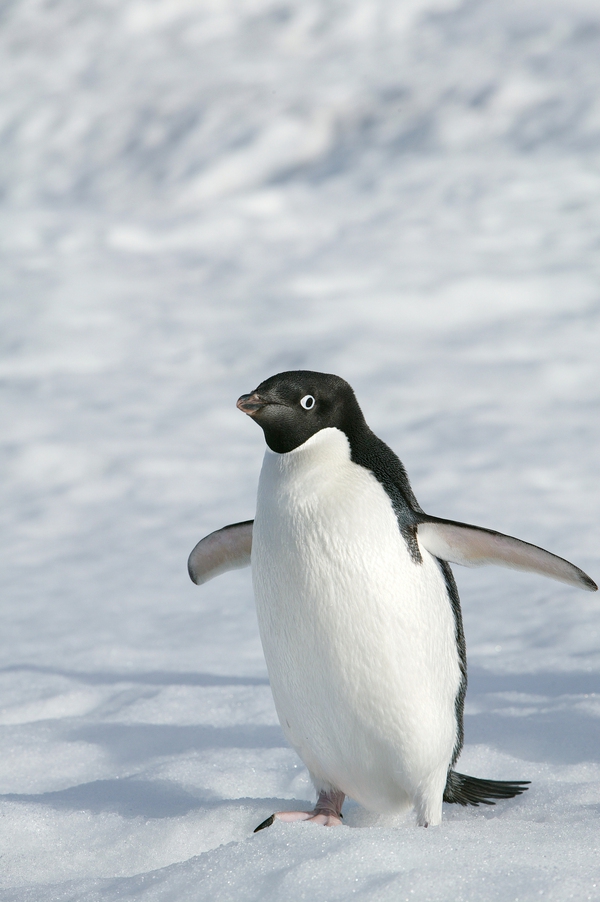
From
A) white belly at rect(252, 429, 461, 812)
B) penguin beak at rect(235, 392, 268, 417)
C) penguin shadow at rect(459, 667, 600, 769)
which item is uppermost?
penguin beak at rect(235, 392, 268, 417)

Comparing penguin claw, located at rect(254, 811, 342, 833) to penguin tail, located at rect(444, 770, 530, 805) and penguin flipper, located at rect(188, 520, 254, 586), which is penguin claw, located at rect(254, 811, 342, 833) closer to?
penguin tail, located at rect(444, 770, 530, 805)

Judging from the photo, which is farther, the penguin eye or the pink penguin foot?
the penguin eye

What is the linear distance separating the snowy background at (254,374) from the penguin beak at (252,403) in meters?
0.75

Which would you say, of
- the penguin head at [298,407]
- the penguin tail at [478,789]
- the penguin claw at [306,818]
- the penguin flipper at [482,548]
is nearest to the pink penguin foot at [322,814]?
the penguin claw at [306,818]

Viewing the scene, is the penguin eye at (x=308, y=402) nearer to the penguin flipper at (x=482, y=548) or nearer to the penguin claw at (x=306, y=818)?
the penguin flipper at (x=482, y=548)

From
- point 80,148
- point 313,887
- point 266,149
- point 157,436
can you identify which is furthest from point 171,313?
point 313,887

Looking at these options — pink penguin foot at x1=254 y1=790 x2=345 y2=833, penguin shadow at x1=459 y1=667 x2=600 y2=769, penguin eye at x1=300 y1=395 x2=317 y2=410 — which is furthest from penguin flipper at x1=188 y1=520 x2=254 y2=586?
penguin shadow at x1=459 y1=667 x2=600 y2=769

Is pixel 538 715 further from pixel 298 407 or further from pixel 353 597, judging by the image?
pixel 298 407

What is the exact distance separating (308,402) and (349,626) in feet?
1.46

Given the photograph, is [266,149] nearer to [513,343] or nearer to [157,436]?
[513,343]

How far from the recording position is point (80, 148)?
1134 cm

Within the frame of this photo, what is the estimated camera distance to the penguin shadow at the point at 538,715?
2291mm

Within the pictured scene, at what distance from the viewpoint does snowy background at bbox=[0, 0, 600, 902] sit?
181 cm

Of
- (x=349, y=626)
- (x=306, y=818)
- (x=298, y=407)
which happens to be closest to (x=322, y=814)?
(x=306, y=818)
